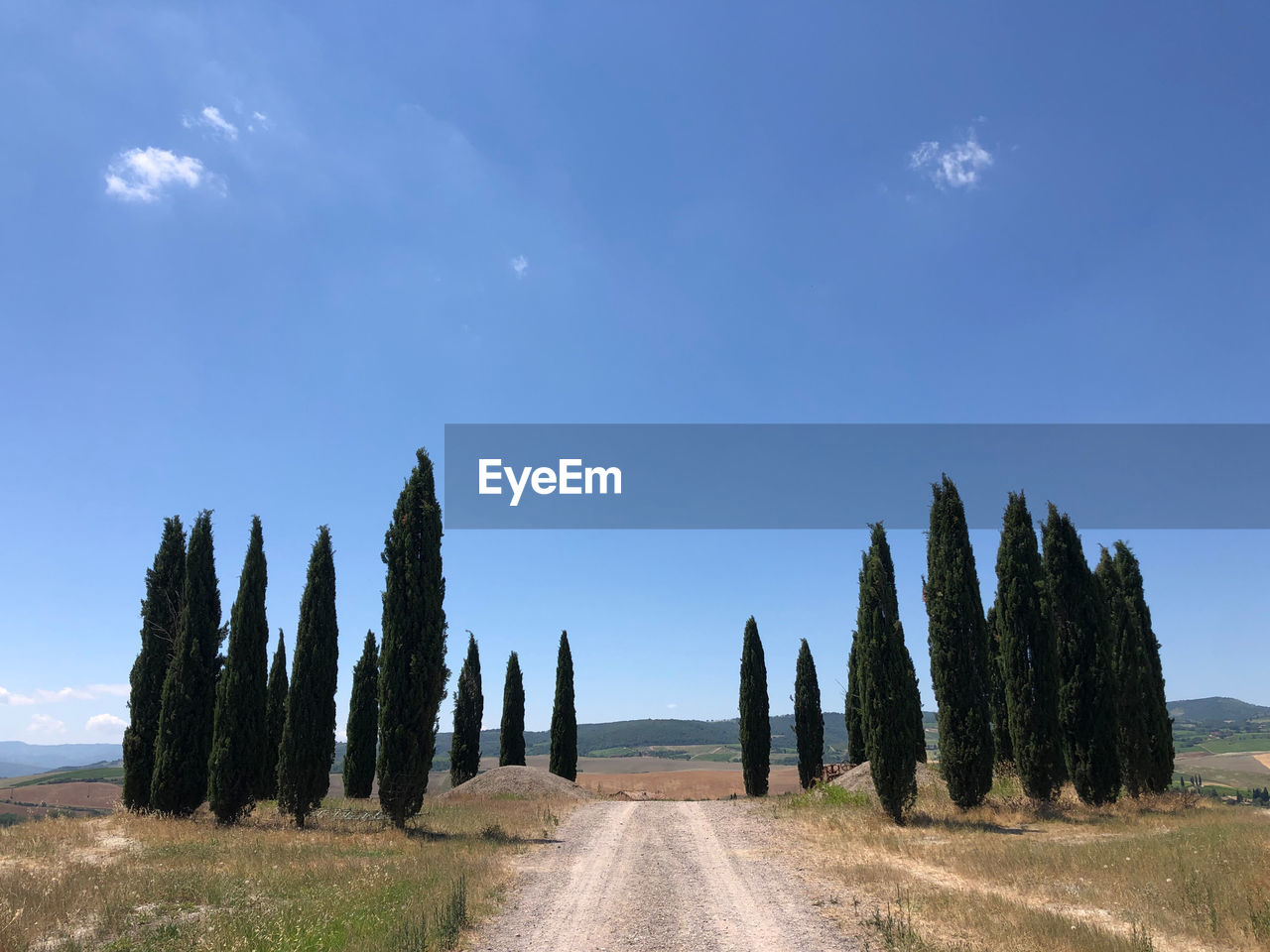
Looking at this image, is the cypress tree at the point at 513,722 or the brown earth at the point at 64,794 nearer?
the cypress tree at the point at 513,722

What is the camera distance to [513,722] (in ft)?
158

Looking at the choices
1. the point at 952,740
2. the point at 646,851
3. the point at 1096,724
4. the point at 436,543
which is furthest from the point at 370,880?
the point at 1096,724

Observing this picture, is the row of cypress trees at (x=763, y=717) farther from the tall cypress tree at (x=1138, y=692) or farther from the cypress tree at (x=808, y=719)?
the tall cypress tree at (x=1138, y=692)

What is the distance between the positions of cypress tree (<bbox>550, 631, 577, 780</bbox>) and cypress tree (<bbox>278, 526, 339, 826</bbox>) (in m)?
22.1

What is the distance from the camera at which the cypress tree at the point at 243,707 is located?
21719 mm

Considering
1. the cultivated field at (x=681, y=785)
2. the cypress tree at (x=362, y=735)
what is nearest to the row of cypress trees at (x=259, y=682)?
the cypress tree at (x=362, y=735)

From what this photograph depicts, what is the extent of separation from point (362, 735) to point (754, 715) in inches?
850

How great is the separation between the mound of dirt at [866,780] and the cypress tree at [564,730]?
67.4 feet

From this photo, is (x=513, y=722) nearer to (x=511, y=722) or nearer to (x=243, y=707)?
(x=511, y=722)

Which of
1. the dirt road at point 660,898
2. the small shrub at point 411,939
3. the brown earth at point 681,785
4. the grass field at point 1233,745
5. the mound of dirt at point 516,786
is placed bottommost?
the grass field at point 1233,745

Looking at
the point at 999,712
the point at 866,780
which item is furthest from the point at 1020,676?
the point at 866,780

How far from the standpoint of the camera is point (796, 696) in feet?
143

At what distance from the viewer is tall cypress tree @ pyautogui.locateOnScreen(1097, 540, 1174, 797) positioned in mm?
24297

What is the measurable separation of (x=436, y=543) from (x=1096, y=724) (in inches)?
861
